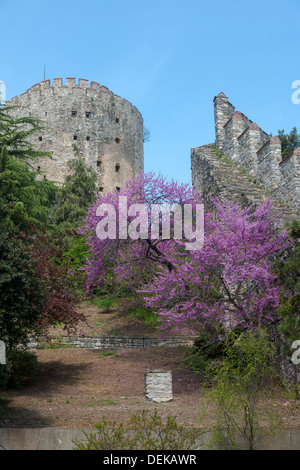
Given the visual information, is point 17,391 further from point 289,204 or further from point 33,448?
point 289,204

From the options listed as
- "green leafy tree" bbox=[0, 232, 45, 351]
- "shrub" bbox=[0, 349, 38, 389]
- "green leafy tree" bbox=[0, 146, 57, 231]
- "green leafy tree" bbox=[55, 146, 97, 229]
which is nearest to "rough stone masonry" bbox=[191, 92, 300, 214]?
"green leafy tree" bbox=[0, 232, 45, 351]

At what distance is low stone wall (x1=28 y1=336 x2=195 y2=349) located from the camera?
14656 mm

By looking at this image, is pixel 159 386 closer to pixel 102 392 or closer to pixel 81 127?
pixel 102 392

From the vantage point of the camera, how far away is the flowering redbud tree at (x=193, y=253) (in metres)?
10.2

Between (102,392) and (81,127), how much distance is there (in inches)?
1297

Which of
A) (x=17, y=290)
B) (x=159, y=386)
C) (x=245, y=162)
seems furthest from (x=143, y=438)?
(x=245, y=162)

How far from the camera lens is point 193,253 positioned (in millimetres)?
10852

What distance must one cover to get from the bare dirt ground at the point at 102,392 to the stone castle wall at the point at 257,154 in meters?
4.95

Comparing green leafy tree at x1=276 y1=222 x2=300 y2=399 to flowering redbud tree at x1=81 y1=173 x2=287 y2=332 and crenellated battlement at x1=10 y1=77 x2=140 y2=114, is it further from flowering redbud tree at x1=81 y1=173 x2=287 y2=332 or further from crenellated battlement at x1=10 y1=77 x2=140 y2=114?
crenellated battlement at x1=10 y1=77 x2=140 y2=114

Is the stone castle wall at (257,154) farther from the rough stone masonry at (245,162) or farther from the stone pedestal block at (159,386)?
the stone pedestal block at (159,386)

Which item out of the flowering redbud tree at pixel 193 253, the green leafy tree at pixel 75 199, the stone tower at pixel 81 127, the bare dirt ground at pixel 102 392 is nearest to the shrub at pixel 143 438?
the bare dirt ground at pixel 102 392

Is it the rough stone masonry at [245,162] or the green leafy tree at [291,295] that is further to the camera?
the rough stone masonry at [245,162]

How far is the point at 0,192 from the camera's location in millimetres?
19984

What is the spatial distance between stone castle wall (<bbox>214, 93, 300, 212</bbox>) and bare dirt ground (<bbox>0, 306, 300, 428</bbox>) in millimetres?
4953
